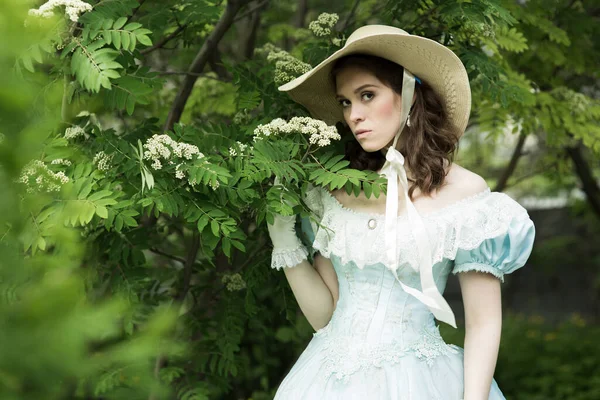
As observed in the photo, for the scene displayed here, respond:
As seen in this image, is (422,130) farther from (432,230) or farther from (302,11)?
(302,11)

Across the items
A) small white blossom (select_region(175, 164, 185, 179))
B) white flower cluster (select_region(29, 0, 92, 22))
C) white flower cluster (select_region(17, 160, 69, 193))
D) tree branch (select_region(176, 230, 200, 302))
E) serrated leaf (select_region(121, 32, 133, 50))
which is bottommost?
tree branch (select_region(176, 230, 200, 302))

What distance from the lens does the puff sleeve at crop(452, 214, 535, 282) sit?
2.20 metres

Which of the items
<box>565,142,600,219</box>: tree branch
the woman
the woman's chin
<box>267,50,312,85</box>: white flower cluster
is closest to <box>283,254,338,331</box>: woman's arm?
the woman

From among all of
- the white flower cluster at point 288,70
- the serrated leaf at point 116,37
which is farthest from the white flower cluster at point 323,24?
the serrated leaf at point 116,37

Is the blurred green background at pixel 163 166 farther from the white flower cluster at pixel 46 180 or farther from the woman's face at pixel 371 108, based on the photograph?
the woman's face at pixel 371 108

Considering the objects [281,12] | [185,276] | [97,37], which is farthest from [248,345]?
[97,37]

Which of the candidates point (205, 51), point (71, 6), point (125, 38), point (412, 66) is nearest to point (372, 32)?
point (412, 66)

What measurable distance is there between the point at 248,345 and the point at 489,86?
290 cm

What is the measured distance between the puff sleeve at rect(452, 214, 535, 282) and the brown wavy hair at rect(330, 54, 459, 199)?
0.24 m

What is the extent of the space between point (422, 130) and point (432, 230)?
33 centimetres

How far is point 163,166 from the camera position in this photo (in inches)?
82.2

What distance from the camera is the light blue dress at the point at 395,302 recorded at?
221cm

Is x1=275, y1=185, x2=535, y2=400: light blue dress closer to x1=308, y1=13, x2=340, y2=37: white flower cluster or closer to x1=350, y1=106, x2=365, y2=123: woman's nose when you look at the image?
x1=350, y1=106, x2=365, y2=123: woman's nose

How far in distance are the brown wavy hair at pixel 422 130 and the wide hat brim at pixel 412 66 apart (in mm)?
27
